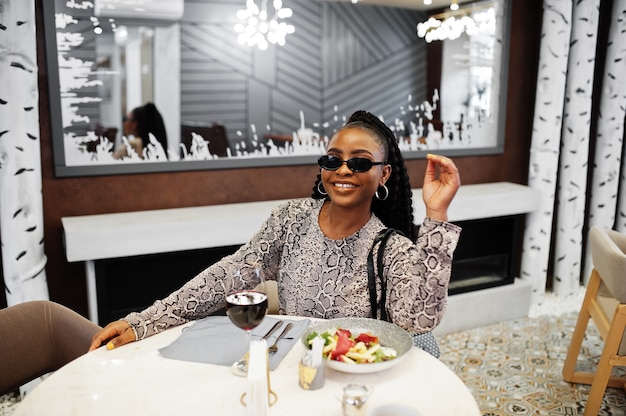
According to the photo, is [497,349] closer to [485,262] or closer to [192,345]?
[485,262]

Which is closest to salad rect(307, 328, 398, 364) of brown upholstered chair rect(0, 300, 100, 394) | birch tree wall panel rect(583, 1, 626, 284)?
brown upholstered chair rect(0, 300, 100, 394)

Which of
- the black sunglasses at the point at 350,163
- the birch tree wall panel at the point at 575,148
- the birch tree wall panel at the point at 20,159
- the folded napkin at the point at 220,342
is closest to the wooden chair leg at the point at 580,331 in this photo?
the birch tree wall panel at the point at 575,148

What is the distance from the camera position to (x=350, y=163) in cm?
177

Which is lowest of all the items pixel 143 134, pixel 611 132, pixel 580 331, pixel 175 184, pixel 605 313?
pixel 580 331

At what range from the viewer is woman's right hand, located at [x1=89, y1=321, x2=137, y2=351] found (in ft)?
5.16

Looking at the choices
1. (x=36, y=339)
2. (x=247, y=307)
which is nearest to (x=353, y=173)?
(x=247, y=307)

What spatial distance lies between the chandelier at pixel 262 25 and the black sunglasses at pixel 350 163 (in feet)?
5.55

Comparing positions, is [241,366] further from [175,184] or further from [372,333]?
[175,184]

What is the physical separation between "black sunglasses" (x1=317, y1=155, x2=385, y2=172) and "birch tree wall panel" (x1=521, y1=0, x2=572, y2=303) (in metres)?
2.58

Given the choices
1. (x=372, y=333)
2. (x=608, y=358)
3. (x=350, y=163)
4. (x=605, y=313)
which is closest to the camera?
(x=372, y=333)

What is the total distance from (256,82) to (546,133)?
2095 millimetres

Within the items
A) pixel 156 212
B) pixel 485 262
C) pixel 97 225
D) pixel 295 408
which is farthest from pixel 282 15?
pixel 295 408

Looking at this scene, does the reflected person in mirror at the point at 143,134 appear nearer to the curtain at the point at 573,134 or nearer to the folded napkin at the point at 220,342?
the folded napkin at the point at 220,342

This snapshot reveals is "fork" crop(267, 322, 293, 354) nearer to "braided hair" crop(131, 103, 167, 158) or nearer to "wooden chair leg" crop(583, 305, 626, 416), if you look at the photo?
"wooden chair leg" crop(583, 305, 626, 416)
